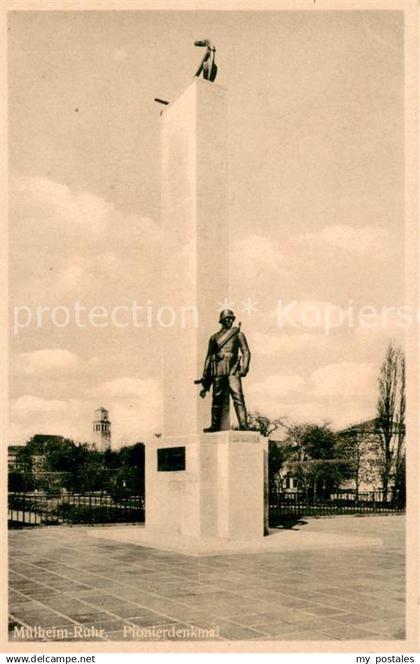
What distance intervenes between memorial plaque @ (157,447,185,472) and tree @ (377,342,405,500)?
54.7 ft

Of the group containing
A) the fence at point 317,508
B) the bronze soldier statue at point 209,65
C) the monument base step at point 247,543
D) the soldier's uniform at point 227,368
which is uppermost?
the bronze soldier statue at point 209,65

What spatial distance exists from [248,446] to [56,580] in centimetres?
448

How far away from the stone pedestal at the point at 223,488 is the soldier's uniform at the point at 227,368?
495 millimetres

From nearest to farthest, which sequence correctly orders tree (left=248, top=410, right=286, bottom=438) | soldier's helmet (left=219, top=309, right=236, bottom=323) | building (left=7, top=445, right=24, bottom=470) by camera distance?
soldier's helmet (left=219, top=309, right=236, bottom=323), tree (left=248, top=410, right=286, bottom=438), building (left=7, top=445, right=24, bottom=470)

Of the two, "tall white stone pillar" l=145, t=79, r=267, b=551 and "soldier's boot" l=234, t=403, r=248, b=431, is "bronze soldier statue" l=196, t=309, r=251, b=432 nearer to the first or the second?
"soldier's boot" l=234, t=403, r=248, b=431

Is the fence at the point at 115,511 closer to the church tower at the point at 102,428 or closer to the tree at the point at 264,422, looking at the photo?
the tree at the point at 264,422

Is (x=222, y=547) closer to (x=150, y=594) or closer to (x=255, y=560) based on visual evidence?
(x=255, y=560)

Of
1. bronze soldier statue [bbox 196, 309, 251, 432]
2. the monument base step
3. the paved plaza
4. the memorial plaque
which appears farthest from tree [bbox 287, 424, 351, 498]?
the paved plaza

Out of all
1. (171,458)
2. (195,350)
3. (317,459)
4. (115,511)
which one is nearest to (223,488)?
(171,458)

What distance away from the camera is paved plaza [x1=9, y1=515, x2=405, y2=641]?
701 centimetres

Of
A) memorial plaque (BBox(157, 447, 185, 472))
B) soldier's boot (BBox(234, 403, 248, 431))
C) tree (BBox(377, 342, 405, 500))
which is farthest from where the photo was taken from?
tree (BBox(377, 342, 405, 500))

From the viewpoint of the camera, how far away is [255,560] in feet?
36.5

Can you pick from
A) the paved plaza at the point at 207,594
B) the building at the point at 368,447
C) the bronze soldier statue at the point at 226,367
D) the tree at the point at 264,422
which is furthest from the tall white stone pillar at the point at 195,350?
the tree at the point at 264,422

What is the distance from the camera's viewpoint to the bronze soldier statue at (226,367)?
536 inches
